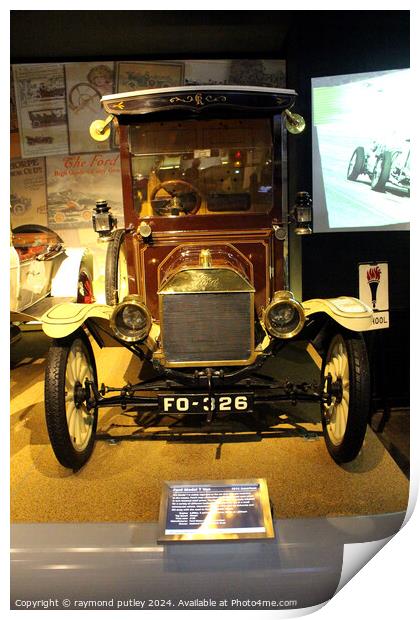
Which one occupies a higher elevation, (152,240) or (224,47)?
(224,47)

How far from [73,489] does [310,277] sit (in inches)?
106

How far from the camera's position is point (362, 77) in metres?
2.92

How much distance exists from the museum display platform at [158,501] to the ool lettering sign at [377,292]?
701mm

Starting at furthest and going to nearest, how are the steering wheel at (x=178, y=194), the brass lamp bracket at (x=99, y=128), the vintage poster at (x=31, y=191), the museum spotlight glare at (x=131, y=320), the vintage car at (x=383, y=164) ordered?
the vintage poster at (x=31, y=191) → the steering wheel at (x=178, y=194) → the brass lamp bracket at (x=99, y=128) → the museum spotlight glare at (x=131, y=320) → the vintage car at (x=383, y=164)

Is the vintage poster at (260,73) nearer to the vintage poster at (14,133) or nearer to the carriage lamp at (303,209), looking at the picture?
the carriage lamp at (303,209)

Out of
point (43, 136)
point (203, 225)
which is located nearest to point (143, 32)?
point (203, 225)

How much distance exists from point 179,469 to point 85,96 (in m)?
3.37

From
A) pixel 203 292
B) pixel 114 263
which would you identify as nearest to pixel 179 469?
pixel 203 292

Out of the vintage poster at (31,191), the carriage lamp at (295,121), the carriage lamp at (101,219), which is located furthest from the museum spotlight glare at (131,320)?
the vintage poster at (31,191)

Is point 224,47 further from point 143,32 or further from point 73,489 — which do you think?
point 73,489

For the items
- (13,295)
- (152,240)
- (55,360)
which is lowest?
(55,360)

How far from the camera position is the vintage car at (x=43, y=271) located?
399 cm

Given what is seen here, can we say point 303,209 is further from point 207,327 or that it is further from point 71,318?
point 71,318

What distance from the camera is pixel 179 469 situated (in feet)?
8.37
